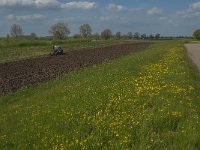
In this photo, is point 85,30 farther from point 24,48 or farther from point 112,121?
point 112,121

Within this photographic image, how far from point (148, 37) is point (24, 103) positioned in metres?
186

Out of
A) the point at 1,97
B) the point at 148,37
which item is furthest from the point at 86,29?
the point at 1,97

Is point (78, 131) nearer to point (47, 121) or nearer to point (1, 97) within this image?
point (47, 121)

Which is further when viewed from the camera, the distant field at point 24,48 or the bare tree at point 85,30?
the bare tree at point 85,30

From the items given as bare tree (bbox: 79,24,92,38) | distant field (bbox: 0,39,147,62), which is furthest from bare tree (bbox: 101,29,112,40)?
distant field (bbox: 0,39,147,62)

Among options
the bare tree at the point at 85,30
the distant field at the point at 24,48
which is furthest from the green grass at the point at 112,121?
the bare tree at the point at 85,30

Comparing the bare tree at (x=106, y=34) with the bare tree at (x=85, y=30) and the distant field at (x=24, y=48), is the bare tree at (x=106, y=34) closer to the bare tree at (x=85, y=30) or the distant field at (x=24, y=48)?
the bare tree at (x=85, y=30)

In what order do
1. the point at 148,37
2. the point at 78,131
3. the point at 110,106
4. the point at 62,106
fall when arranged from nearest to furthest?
the point at 78,131
the point at 110,106
the point at 62,106
the point at 148,37

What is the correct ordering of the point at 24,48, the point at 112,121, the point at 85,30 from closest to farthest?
the point at 112,121 → the point at 24,48 → the point at 85,30

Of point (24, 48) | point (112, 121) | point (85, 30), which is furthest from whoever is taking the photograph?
point (85, 30)

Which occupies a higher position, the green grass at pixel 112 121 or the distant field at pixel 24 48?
the green grass at pixel 112 121

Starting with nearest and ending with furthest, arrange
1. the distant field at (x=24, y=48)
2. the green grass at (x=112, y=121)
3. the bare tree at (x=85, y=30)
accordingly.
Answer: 1. the green grass at (x=112, y=121)
2. the distant field at (x=24, y=48)
3. the bare tree at (x=85, y=30)

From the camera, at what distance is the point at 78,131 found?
862 cm

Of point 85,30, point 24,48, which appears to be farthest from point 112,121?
point 85,30
